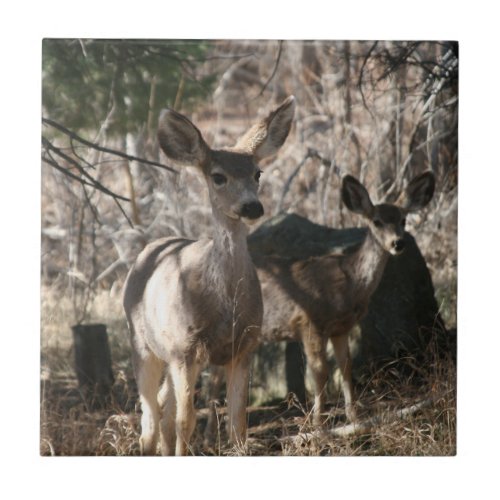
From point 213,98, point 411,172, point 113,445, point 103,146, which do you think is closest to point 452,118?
point 411,172

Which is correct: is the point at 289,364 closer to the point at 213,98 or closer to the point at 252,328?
the point at 252,328

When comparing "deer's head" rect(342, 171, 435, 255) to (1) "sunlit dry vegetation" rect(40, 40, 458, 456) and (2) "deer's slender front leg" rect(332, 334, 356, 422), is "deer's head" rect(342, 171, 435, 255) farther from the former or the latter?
(2) "deer's slender front leg" rect(332, 334, 356, 422)

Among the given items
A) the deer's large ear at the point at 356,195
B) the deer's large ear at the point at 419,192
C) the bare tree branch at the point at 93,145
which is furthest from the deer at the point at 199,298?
the deer's large ear at the point at 419,192

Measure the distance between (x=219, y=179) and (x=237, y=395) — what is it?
4.37 feet

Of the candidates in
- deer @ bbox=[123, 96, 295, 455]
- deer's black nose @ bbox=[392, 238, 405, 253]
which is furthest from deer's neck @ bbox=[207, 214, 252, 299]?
deer's black nose @ bbox=[392, 238, 405, 253]

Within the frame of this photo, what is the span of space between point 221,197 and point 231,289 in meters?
0.56

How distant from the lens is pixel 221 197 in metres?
6.50

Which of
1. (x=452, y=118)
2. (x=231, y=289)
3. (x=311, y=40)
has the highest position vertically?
(x=311, y=40)

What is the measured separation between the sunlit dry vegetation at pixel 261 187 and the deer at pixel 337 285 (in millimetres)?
96

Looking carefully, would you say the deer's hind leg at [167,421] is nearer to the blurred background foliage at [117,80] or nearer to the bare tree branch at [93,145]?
the bare tree branch at [93,145]

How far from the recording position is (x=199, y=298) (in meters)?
6.52

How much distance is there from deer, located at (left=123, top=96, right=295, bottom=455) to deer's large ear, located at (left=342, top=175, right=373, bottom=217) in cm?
58

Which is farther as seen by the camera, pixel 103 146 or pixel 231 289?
pixel 103 146

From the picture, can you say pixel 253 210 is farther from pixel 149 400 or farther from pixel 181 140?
pixel 149 400
